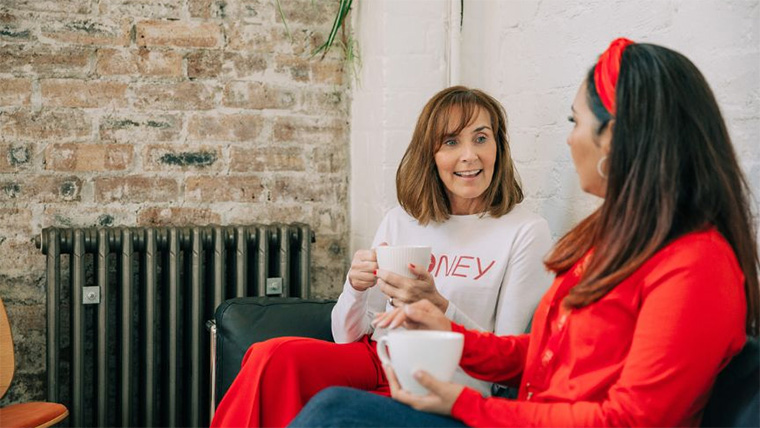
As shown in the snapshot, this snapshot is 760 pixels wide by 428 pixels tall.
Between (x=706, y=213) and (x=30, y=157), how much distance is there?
7.67 feet

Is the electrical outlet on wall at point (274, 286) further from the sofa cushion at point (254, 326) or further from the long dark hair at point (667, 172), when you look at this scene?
the long dark hair at point (667, 172)

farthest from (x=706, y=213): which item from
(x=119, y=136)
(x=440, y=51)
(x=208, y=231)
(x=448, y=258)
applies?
(x=119, y=136)

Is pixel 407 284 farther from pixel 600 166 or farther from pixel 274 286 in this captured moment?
pixel 274 286

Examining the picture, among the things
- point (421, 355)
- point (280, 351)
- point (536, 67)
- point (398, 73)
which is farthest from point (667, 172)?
point (398, 73)

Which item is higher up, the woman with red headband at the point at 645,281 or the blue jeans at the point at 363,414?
the woman with red headband at the point at 645,281

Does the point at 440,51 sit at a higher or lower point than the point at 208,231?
higher

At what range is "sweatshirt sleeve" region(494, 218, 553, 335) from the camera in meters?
1.93

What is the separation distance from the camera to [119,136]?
2895mm

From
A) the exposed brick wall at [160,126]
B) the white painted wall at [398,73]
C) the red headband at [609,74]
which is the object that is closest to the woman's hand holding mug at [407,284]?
the red headband at [609,74]

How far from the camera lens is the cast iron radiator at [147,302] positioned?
8.91ft

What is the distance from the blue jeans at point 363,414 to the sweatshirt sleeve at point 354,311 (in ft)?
2.56

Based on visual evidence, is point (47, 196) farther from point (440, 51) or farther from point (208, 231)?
point (440, 51)

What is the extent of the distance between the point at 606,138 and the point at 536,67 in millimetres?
1091

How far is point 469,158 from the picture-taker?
2.09 meters
